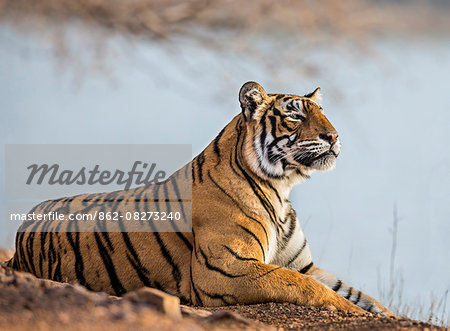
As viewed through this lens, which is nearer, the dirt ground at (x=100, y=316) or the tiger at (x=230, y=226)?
the dirt ground at (x=100, y=316)

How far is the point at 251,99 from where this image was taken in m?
4.02

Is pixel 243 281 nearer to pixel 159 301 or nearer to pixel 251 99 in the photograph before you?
pixel 251 99

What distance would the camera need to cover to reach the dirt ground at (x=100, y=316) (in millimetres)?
1835

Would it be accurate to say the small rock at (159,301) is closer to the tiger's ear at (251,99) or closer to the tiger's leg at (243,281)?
the tiger's leg at (243,281)

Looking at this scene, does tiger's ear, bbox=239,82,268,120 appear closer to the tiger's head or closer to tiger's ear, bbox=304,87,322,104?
the tiger's head

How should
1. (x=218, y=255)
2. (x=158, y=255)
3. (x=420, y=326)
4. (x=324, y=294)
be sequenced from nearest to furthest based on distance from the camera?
(x=420, y=326)
(x=324, y=294)
(x=218, y=255)
(x=158, y=255)

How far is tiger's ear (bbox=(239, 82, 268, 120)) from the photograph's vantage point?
402cm

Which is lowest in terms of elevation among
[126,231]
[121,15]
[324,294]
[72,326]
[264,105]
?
[72,326]

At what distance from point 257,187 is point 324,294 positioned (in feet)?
→ 2.84

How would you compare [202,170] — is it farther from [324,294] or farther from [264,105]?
[324,294]

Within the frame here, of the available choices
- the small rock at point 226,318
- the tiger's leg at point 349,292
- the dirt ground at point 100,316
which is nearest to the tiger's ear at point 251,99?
the tiger's leg at point 349,292

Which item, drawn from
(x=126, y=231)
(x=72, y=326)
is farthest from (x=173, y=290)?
(x=72, y=326)

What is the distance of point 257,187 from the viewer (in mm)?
3936

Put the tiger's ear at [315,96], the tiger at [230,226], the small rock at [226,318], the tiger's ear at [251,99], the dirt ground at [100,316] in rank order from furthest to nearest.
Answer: the tiger's ear at [315,96] < the tiger's ear at [251,99] < the tiger at [230,226] < the small rock at [226,318] < the dirt ground at [100,316]
